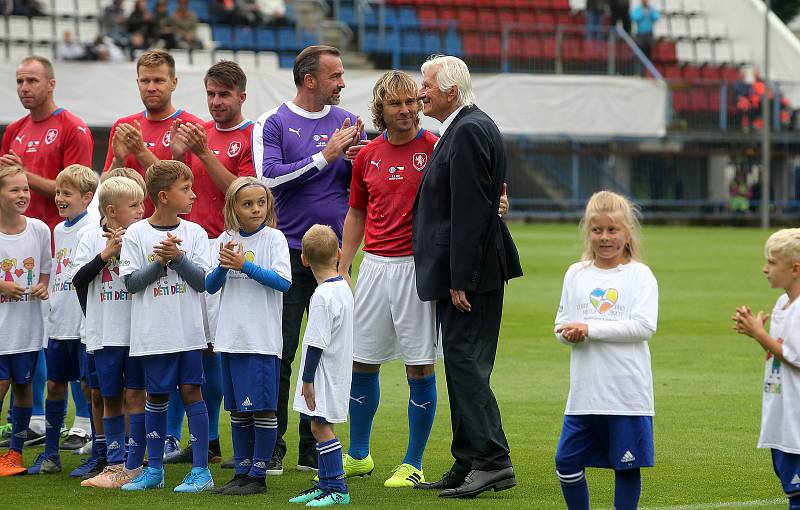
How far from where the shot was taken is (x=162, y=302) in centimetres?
694

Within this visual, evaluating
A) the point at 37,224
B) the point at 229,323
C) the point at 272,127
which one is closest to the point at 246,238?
the point at 229,323

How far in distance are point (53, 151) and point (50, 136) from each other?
0.11 metres

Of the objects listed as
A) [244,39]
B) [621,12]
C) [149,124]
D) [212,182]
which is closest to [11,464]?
[212,182]

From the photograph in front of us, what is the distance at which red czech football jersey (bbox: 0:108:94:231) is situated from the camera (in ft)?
28.6

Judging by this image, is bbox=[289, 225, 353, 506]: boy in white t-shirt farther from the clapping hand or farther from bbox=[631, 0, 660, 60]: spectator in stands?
bbox=[631, 0, 660, 60]: spectator in stands

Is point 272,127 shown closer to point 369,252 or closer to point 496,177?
point 369,252

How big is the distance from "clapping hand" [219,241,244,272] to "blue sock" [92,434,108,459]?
148 centimetres

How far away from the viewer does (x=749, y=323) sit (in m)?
5.35

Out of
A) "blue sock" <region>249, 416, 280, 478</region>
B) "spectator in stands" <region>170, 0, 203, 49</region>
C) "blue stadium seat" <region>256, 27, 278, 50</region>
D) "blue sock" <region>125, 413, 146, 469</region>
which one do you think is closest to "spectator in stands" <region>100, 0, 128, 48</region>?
"spectator in stands" <region>170, 0, 203, 49</region>

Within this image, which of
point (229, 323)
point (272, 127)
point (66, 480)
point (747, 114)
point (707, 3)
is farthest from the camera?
point (707, 3)

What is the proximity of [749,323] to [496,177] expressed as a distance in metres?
1.94

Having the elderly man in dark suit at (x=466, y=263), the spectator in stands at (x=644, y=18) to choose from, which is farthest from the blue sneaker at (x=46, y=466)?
the spectator in stands at (x=644, y=18)

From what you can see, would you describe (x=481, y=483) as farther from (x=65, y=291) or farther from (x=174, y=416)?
(x=65, y=291)

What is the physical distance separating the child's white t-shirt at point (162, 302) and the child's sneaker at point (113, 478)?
2.22 feet
